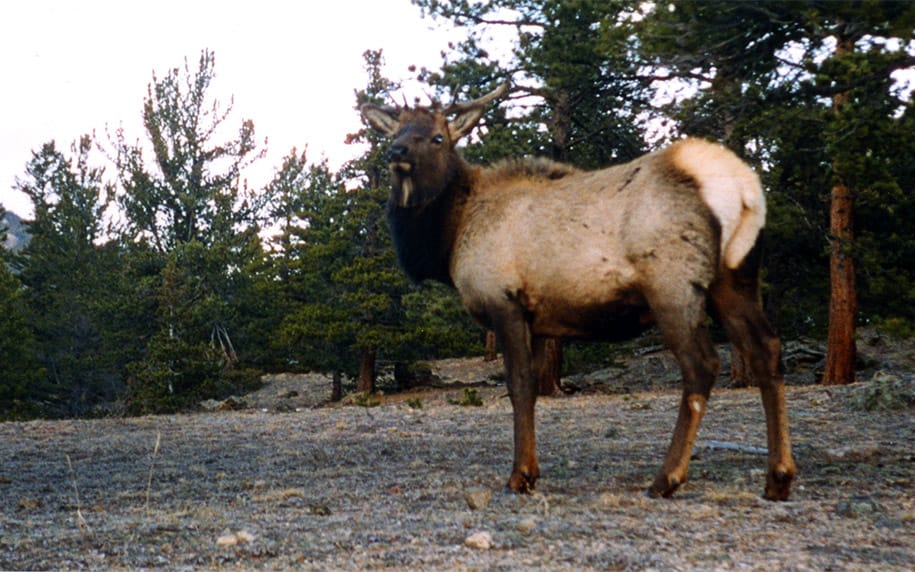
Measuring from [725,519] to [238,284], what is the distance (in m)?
25.4

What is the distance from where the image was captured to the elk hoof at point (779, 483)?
16.1 feet

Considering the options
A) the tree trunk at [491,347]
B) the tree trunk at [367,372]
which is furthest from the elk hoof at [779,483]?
the tree trunk at [491,347]

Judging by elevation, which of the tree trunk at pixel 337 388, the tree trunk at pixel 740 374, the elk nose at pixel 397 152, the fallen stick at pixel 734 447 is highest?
the elk nose at pixel 397 152

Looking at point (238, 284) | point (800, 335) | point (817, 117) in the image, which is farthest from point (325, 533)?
point (238, 284)

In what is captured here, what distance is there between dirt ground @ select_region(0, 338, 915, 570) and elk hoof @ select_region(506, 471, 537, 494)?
7 cm

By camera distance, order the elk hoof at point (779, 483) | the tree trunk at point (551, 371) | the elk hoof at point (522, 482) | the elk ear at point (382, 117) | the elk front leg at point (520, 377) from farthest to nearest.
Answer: the tree trunk at point (551, 371) < the elk ear at point (382, 117) < the elk front leg at point (520, 377) < the elk hoof at point (522, 482) < the elk hoof at point (779, 483)

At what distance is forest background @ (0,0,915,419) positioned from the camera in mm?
6117

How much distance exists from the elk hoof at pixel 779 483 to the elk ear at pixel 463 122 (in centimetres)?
308

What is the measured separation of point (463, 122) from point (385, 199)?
1712 centimetres

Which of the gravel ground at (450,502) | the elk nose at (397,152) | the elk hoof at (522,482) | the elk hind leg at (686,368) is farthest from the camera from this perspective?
the elk nose at (397,152)

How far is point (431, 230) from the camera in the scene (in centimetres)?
618

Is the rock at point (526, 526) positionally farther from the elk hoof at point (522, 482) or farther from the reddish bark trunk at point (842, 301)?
the reddish bark trunk at point (842, 301)

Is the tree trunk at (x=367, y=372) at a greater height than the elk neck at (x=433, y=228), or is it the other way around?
the elk neck at (x=433, y=228)

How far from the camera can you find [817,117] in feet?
20.9
